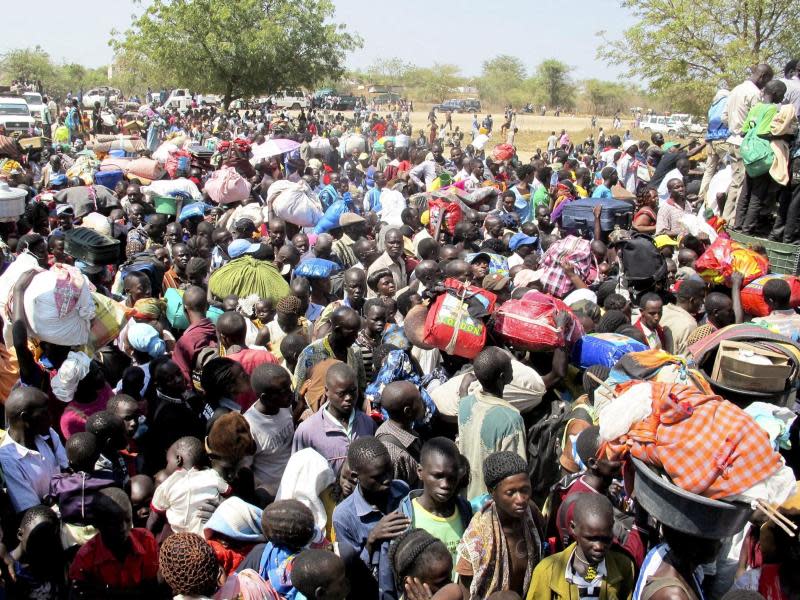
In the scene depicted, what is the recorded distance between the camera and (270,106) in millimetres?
34812

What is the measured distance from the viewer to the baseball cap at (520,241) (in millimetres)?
7352

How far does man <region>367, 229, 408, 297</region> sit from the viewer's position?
20.9 feet

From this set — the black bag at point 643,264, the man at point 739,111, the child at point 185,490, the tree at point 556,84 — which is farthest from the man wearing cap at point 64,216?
the tree at point 556,84

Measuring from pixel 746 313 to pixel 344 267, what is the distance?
3.53 metres

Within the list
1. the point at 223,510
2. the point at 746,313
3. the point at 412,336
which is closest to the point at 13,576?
the point at 223,510

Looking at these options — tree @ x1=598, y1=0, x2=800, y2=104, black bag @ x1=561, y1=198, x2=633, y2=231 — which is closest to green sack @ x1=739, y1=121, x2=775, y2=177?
black bag @ x1=561, y1=198, x2=633, y2=231

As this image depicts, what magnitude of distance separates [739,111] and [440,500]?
20.5 feet

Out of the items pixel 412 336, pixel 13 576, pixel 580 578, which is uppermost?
pixel 412 336

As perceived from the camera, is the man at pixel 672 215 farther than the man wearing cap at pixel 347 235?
Yes

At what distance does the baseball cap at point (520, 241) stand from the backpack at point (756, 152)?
6.93 feet

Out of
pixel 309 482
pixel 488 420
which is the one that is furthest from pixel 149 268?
pixel 488 420

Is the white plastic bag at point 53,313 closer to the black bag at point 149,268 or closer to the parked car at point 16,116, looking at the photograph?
the black bag at point 149,268

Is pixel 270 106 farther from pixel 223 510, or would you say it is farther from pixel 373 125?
pixel 223 510

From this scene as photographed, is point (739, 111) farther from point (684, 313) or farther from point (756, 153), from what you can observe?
point (684, 313)
